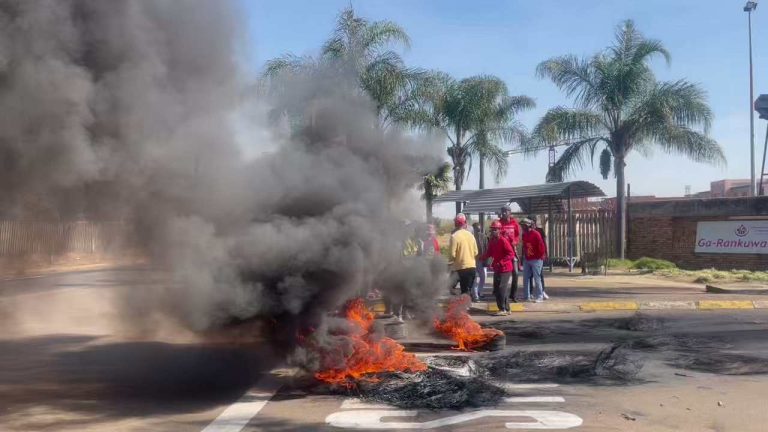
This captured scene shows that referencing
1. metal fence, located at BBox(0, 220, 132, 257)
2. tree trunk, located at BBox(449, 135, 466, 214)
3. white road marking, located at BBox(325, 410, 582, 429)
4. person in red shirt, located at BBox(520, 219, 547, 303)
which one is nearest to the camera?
white road marking, located at BBox(325, 410, 582, 429)

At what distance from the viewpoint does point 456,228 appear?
1167cm

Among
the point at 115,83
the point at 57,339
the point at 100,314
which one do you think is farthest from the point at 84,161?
the point at 100,314

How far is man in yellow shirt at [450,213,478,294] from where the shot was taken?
11.3 m

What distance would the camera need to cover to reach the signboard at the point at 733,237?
21047 millimetres

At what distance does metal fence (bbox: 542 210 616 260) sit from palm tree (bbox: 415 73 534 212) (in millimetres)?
2876

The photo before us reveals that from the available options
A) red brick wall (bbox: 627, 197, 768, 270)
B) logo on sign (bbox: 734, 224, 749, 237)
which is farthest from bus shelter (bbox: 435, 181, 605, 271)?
logo on sign (bbox: 734, 224, 749, 237)

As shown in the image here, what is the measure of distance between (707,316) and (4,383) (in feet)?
34.6

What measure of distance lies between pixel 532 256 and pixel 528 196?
7044mm

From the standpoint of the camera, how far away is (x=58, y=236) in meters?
11.0

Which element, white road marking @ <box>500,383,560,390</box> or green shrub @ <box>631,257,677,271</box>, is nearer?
white road marking @ <box>500,383,560,390</box>

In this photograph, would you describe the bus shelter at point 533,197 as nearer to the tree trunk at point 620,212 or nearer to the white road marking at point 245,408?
the tree trunk at point 620,212

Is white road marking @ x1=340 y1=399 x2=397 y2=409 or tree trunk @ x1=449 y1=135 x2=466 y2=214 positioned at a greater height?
tree trunk @ x1=449 y1=135 x2=466 y2=214

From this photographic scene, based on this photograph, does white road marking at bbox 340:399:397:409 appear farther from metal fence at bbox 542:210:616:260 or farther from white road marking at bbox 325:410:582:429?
metal fence at bbox 542:210:616:260

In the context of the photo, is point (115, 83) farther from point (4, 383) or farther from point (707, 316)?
point (707, 316)
